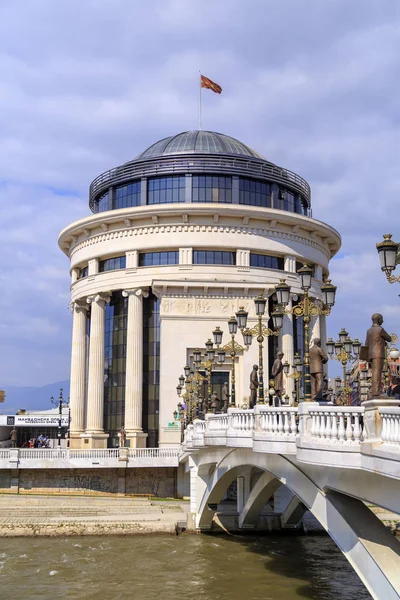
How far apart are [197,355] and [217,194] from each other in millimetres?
26920

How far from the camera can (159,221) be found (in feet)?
204

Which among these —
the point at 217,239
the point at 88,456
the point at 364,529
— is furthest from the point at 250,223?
the point at 364,529

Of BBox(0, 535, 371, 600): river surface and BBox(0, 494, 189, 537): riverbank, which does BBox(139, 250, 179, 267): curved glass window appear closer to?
BBox(0, 494, 189, 537): riverbank

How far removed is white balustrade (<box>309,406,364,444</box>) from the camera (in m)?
14.4

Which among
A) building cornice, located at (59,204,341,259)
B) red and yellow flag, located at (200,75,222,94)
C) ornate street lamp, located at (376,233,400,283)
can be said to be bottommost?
ornate street lamp, located at (376,233,400,283)

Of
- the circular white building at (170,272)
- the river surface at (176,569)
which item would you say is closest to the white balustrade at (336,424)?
the river surface at (176,569)

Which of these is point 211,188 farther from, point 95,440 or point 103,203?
point 95,440

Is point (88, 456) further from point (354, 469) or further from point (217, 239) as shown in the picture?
point (354, 469)

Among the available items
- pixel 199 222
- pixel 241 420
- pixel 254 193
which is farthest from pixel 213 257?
pixel 241 420

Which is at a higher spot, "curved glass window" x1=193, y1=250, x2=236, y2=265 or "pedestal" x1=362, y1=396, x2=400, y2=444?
"curved glass window" x1=193, y1=250, x2=236, y2=265

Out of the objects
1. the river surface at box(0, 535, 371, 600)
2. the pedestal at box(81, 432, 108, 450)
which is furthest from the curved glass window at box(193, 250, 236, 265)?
the river surface at box(0, 535, 371, 600)

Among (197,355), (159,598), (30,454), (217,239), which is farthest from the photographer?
(217,239)

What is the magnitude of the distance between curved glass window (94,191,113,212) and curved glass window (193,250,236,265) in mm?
10566

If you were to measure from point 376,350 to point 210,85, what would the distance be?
2312 inches
